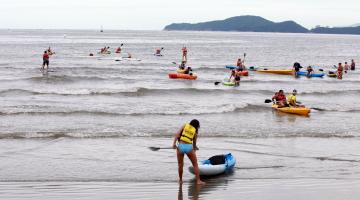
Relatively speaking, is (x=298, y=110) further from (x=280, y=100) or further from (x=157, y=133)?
(x=157, y=133)

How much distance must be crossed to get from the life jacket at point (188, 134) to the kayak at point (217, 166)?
1.04m

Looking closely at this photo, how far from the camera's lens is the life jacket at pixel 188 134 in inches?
457

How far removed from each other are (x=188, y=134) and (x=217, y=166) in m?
1.63

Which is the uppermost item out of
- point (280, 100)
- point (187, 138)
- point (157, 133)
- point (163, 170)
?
point (187, 138)

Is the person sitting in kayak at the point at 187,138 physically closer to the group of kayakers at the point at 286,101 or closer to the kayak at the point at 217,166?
the kayak at the point at 217,166

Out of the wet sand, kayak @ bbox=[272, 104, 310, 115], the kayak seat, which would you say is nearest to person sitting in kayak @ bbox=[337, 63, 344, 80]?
kayak @ bbox=[272, 104, 310, 115]

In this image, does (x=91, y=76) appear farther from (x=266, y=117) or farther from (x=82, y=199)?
(x=82, y=199)

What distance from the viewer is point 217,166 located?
42.2ft

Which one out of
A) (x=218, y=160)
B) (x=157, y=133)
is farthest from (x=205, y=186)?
(x=157, y=133)

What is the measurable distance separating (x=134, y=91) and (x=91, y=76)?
9917 millimetres

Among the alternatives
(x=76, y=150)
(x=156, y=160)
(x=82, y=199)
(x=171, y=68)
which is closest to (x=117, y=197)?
(x=82, y=199)

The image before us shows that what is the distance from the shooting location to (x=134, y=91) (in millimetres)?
31906

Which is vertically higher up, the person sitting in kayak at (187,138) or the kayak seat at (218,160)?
the person sitting in kayak at (187,138)

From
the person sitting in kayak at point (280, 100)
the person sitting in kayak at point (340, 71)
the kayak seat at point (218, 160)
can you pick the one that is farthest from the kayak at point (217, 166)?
the person sitting in kayak at point (340, 71)
